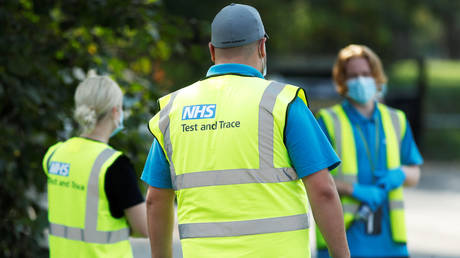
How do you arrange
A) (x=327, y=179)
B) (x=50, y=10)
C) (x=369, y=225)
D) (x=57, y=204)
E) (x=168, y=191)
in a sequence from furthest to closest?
1. (x=50, y=10)
2. (x=369, y=225)
3. (x=57, y=204)
4. (x=168, y=191)
5. (x=327, y=179)

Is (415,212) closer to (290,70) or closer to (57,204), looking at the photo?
(57,204)

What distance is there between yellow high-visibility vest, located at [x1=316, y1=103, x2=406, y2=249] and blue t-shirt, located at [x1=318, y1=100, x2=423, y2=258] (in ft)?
0.10

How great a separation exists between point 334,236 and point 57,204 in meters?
1.48

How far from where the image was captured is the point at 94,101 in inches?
136

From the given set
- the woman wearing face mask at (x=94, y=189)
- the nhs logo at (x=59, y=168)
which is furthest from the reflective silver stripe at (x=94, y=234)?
the nhs logo at (x=59, y=168)

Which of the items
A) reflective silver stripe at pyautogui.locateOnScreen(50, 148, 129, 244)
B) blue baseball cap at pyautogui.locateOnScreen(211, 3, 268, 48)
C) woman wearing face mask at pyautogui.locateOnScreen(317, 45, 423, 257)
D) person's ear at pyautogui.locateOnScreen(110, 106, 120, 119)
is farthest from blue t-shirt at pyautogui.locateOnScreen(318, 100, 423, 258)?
blue baseball cap at pyautogui.locateOnScreen(211, 3, 268, 48)

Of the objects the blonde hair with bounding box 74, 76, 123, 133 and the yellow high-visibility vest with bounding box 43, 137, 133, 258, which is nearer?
the yellow high-visibility vest with bounding box 43, 137, 133, 258

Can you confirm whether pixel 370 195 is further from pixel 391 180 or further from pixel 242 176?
pixel 242 176

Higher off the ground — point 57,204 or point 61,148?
point 61,148

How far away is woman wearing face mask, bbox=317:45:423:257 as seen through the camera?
4.18 meters

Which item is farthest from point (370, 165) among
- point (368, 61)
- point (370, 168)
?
point (368, 61)

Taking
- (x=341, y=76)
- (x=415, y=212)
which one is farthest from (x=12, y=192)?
(x=415, y=212)

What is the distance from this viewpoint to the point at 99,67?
15.9ft

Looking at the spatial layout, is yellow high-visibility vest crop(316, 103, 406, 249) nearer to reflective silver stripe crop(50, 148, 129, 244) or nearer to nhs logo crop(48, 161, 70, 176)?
reflective silver stripe crop(50, 148, 129, 244)
